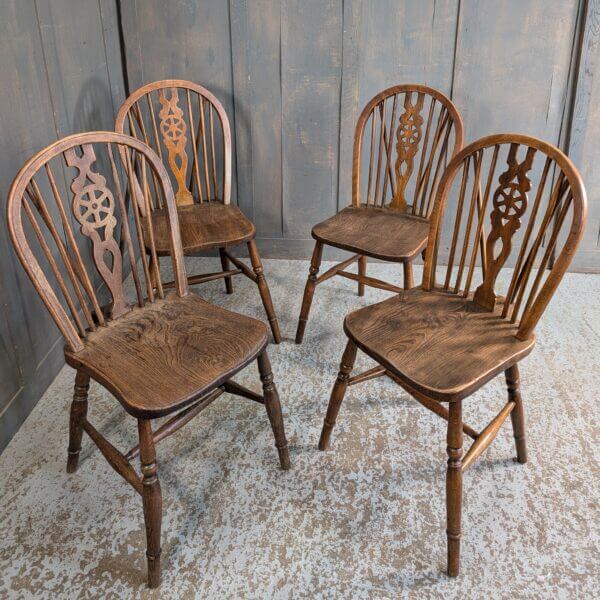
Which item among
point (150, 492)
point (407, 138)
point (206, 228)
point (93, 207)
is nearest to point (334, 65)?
point (407, 138)

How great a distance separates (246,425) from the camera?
1942 mm

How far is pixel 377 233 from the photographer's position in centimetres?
219

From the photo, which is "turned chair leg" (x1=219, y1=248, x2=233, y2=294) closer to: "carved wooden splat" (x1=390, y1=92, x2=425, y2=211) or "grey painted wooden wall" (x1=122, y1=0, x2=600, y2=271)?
"grey painted wooden wall" (x1=122, y1=0, x2=600, y2=271)

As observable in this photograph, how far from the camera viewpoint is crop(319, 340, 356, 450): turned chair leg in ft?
5.47

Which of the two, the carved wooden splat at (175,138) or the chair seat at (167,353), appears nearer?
the chair seat at (167,353)

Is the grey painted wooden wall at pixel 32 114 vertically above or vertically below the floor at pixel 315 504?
above

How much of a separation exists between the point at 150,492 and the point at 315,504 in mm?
493

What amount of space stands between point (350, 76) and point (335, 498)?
1.84m

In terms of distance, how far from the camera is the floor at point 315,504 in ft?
4.73

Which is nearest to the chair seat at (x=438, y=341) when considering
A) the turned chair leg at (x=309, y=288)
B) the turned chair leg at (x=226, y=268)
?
the turned chair leg at (x=309, y=288)

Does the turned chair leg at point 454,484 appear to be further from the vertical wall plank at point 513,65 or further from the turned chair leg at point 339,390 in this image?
the vertical wall plank at point 513,65

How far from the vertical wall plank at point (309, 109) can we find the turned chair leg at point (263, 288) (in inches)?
26.8

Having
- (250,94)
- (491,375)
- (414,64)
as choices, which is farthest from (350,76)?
(491,375)

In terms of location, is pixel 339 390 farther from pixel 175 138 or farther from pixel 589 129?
pixel 589 129
